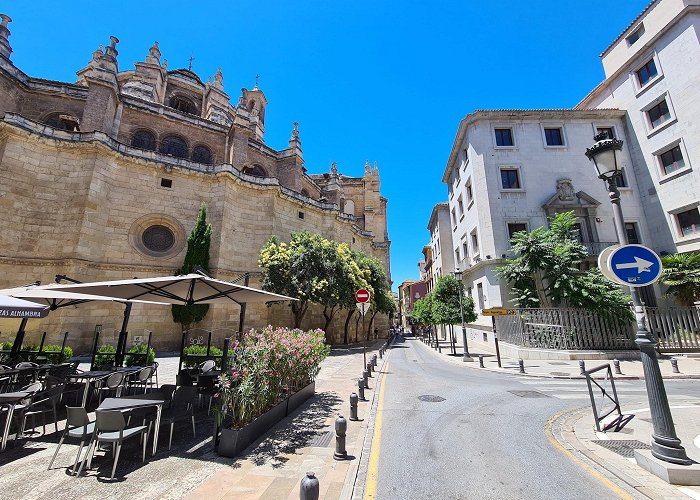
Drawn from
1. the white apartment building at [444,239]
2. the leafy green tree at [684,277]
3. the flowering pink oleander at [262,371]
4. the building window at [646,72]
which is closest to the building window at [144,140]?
the flowering pink oleander at [262,371]

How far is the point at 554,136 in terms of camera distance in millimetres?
22156

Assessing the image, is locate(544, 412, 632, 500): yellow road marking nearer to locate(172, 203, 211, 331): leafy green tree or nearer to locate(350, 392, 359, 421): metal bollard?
locate(350, 392, 359, 421): metal bollard

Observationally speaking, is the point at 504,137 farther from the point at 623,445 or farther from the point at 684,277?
the point at 623,445

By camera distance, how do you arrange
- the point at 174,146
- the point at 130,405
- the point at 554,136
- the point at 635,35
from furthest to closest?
1. the point at 174,146
2. the point at 554,136
3. the point at 635,35
4. the point at 130,405

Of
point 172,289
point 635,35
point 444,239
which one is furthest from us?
point 444,239

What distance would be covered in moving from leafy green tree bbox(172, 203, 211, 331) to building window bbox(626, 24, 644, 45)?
33070 mm

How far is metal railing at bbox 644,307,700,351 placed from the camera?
48.0 ft

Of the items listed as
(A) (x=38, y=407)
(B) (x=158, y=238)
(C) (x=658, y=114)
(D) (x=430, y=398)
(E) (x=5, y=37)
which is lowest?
(D) (x=430, y=398)

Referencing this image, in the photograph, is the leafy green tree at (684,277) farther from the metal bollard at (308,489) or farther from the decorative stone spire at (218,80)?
the decorative stone spire at (218,80)

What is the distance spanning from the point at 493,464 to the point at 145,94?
35.4 meters

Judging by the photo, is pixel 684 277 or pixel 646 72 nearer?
pixel 684 277

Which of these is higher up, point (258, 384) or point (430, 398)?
point (258, 384)

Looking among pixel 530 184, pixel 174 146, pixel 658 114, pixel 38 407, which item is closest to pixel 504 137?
pixel 530 184

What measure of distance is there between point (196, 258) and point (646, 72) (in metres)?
33.3
